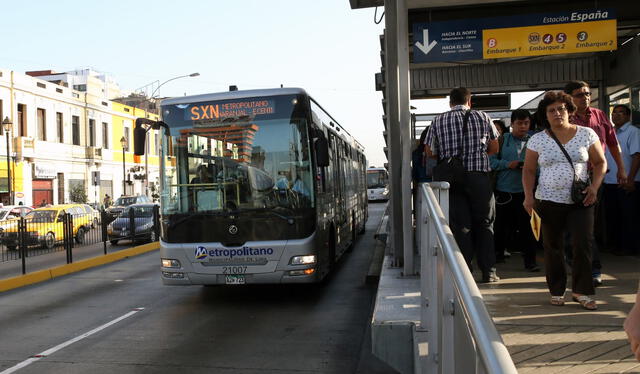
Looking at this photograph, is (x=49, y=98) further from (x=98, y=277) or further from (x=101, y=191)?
(x=98, y=277)

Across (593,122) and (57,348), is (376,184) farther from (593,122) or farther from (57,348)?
(593,122)

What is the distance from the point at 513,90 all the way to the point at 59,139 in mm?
36732

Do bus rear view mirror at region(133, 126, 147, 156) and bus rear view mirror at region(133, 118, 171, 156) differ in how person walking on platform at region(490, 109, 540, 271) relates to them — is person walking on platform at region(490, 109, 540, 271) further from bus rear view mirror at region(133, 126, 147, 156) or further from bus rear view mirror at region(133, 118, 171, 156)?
bus rear view mirror at region(133, 126, 147, 156)

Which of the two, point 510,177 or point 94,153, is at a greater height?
point 94,153

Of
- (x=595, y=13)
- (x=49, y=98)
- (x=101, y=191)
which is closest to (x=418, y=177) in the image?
(x=595, y=13)

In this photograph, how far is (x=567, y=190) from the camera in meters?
4.46

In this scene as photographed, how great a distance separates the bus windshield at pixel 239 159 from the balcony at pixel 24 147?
3180 cm

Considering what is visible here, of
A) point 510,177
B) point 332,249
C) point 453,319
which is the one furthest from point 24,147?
point 453,319

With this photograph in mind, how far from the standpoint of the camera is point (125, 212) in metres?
19.7

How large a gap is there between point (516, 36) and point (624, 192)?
3.00 meters

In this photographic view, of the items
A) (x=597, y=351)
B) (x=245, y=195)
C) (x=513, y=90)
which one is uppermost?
(x=513, y=90)

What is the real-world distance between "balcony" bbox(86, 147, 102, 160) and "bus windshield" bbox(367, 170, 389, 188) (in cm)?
2132

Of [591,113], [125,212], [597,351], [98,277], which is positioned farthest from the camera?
[125,212]

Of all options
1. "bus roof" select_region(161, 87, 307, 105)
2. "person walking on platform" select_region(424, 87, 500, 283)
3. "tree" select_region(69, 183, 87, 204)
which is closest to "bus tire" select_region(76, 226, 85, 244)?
"bus roof" select_region(161, 87, 307, 105)
